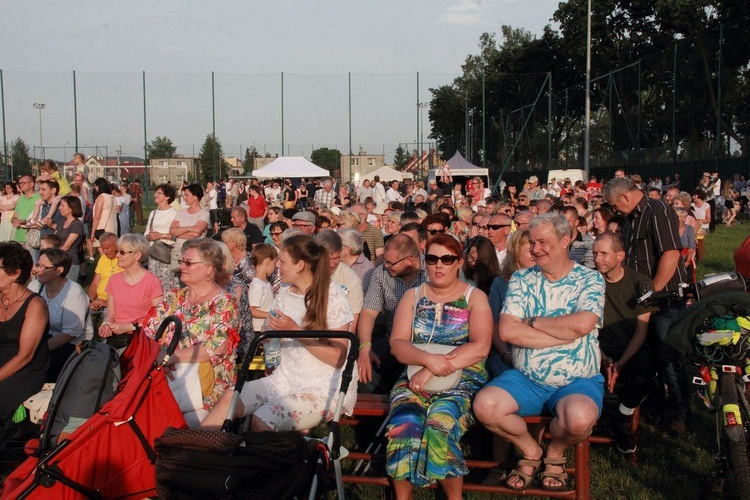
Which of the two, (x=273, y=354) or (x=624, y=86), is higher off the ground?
(x=624, y=86)

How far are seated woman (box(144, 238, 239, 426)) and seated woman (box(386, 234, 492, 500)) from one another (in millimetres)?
1174

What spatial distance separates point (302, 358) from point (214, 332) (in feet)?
2.35

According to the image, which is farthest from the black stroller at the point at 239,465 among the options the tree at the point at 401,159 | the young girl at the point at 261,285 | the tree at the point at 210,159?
the tree at the point at 401,159

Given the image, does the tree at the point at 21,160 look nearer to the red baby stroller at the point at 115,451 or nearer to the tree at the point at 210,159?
the tree at the point at 210,159

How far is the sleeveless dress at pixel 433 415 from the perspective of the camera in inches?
174

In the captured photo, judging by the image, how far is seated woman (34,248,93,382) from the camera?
259 inches

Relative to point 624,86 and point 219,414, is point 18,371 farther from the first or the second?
point 624,86

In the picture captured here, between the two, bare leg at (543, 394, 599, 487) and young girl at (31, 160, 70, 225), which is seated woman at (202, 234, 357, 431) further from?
young girl at (31, 160, 70, 225)

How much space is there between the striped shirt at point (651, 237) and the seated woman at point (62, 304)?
4627 millimetres

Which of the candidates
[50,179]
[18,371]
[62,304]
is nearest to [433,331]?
[18,371]

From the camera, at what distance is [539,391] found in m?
4.91

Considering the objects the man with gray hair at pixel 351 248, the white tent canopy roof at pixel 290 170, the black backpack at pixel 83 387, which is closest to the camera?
the black backpack at pixel 83 387

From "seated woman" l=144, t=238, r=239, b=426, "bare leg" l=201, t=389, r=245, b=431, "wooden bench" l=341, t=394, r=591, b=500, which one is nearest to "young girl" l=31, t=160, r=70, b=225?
"seated woman" l=144, t=238, r=239, b=426

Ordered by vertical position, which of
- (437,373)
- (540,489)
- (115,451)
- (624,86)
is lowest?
(540,489)
